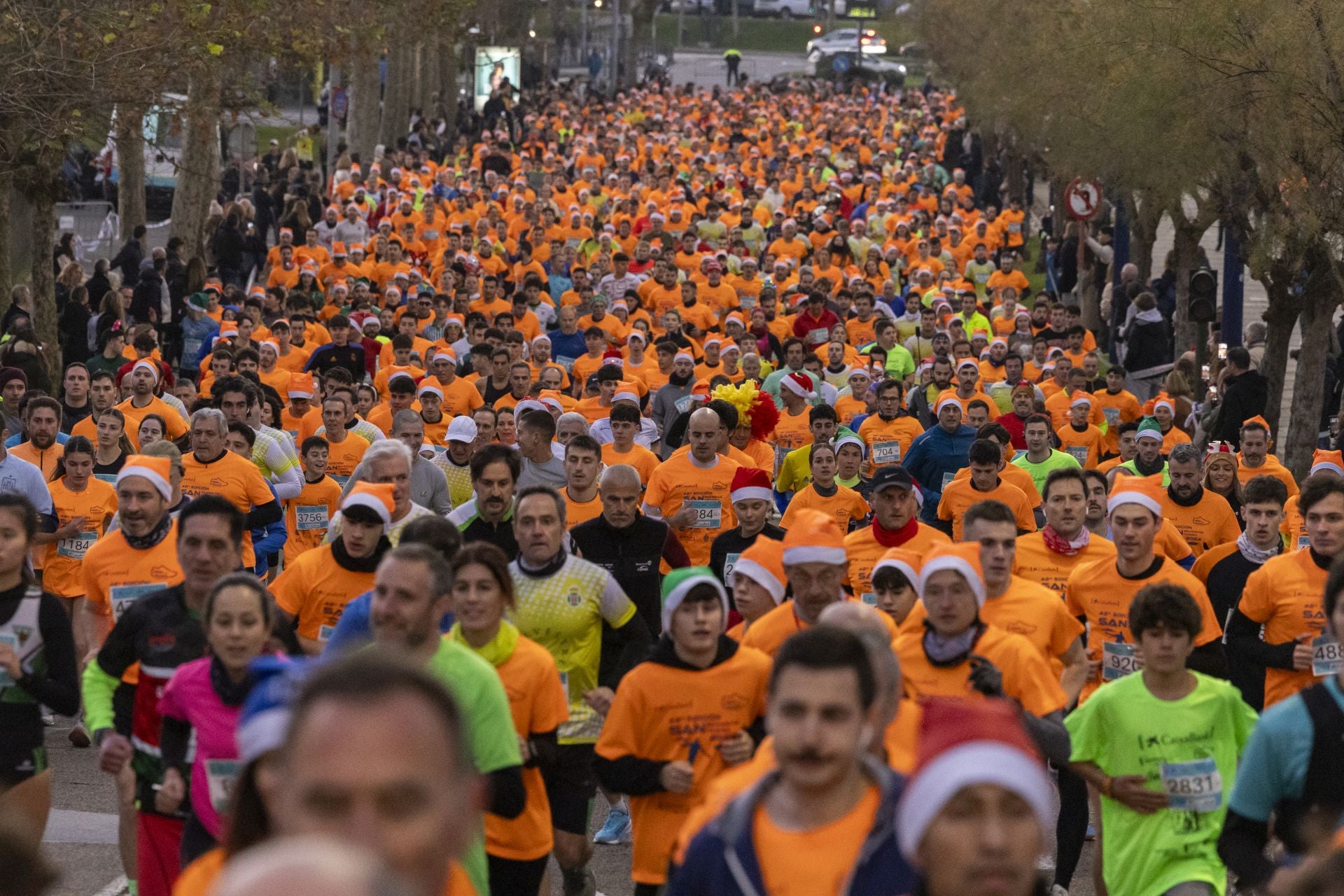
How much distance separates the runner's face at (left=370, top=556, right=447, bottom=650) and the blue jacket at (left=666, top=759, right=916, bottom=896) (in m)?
1.80

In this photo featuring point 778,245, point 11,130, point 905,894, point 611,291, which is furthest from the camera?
point 778,245

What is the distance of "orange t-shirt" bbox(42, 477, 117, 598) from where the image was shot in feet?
37.4

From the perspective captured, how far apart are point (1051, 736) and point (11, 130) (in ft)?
47.9

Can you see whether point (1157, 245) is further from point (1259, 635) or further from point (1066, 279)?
point (1259, 635)

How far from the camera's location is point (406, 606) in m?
5.93

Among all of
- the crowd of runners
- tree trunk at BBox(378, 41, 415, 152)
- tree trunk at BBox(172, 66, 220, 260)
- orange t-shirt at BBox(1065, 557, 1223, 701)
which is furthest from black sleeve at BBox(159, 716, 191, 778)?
tree trunk at BBox(378, 41, 415, 152)

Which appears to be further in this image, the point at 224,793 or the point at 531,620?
the point at 531,620

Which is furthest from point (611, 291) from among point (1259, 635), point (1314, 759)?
point (1314, 759)

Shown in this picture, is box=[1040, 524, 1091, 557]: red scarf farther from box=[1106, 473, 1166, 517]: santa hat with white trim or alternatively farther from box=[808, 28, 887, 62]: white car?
box=[808, 28, 887, 62]: white car

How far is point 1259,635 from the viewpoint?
8.80 m

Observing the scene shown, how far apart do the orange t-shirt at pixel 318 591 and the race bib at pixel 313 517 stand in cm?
393

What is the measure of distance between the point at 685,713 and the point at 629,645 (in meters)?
1.58

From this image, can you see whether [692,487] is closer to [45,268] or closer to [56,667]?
[56,667]

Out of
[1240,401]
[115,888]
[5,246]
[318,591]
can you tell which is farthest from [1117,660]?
[5,246]
